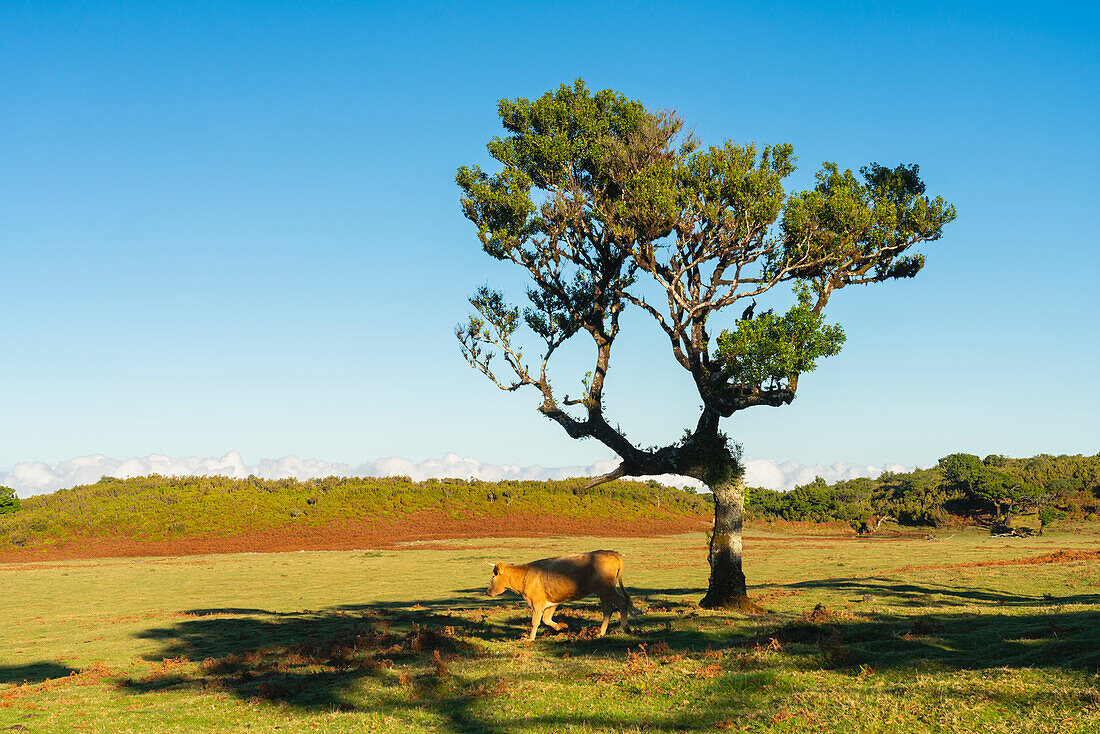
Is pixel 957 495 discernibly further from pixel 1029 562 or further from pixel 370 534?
pixel 370 534

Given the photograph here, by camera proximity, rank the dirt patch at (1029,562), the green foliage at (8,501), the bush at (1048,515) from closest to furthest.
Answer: the dirt patch at (1029,562) → the bush at (1048,515) → the green foliage at (8,501)

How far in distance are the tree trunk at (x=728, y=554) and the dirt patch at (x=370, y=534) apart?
45.3m

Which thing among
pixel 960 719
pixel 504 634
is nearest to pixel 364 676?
pixel 504 634

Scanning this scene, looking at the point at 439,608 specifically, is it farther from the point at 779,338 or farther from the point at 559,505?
the point at 559,505

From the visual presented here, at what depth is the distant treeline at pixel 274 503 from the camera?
73.7m

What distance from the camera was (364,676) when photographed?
16.1 metres

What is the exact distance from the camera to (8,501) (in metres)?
79.2

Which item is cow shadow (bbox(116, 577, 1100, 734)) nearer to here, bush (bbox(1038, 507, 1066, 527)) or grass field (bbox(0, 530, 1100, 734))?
grass field (bbox(0, 530, 1100, 734))

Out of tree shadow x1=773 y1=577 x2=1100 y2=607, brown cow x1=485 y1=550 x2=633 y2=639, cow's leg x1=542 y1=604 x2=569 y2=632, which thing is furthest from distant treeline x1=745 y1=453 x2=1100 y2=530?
cow's leg x1=542 y1=604 x2=569 y2=632

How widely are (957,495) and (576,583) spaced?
72980mm

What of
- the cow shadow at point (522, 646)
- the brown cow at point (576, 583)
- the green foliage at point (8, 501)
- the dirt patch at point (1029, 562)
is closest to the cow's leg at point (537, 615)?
the brown cow at point (576, 583)

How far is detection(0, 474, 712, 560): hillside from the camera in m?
70.2

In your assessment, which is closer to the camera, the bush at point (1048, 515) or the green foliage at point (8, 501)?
the bush at point (1048, 515)

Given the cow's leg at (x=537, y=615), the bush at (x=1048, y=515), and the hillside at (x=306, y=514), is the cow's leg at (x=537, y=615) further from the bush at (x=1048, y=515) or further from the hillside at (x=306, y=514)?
the bush at (x=1048, y=515)
